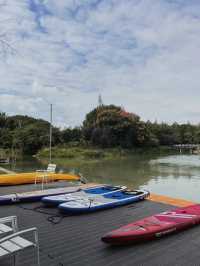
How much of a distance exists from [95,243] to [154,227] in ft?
2.56

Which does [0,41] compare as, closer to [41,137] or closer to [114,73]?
[114,73]

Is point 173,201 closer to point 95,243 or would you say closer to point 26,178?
point 95,243

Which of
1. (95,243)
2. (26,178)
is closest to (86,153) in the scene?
(26,178)

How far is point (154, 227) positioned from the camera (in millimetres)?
3576

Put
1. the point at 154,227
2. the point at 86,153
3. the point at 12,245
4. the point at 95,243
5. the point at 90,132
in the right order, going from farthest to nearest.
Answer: the point at 90,132
the point at 86,153
the point at 154,227
the point at 95,243
the point at 12,245

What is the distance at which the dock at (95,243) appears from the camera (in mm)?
2908

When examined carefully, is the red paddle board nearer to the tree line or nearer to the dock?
the dock

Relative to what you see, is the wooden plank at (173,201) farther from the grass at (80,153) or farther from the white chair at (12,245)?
the grass at (80,153)

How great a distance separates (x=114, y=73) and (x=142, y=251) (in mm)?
12560

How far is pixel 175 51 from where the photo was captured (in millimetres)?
11023

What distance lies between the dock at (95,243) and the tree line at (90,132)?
75.8 ft

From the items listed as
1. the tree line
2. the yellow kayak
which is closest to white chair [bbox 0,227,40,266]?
the yellow kayak

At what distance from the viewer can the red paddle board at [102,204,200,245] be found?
10.8 feet

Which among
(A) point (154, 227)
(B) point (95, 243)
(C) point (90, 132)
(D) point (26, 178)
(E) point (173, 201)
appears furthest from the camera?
(C) point (90, 132)
